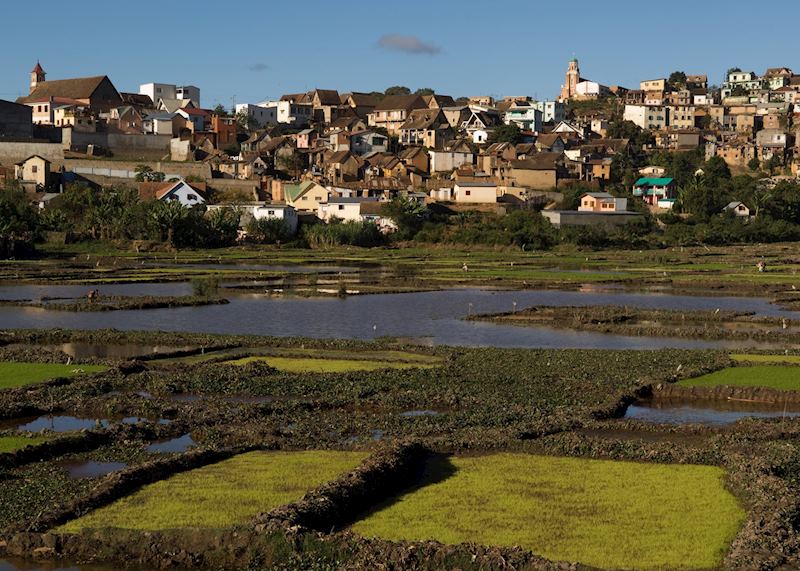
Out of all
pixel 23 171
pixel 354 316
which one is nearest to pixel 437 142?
pixel 23 171

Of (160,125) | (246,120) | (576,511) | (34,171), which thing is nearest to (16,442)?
(576,511)

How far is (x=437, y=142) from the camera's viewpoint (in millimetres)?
96250

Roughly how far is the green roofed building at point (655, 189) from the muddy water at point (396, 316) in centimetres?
4289

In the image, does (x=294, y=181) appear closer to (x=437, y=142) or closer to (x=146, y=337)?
(x=437, y=142)

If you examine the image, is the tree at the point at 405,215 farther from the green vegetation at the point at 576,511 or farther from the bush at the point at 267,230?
the green vegetation at the point at 576,511

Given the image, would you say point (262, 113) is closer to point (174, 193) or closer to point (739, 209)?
point (174, 193)

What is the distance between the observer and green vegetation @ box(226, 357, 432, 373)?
87.7 ft

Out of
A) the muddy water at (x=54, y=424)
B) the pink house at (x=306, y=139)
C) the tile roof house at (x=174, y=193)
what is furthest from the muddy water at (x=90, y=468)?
the pink house at (x=306, y=139)

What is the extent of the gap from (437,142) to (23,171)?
3412 centimetres

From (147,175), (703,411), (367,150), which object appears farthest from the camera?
(367,150)

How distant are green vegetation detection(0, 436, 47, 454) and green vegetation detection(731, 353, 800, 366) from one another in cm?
1663

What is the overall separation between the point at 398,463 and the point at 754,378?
11.3m

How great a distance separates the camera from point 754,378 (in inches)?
993

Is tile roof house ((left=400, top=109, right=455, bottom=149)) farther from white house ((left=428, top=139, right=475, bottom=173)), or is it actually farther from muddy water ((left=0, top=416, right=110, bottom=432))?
muddy water ((left=0, top=416, right=110, bottom=432))
